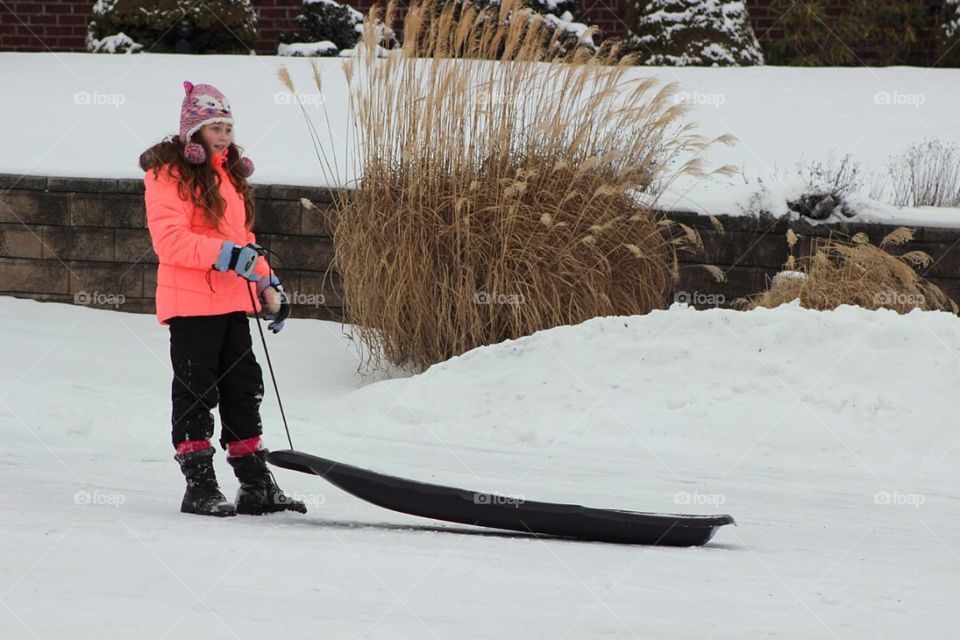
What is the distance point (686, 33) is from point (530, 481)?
9.83 meters

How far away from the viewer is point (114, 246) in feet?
30.6

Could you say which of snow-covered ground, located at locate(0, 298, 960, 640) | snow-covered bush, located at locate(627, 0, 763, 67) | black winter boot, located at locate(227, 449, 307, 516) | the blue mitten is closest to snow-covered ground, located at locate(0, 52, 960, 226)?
snow-covered bush, located at locate(627, 0, 763, 67)

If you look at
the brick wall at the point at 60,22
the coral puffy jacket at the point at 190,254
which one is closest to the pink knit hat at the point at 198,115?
the coral puffy jacket at the point at 190,254

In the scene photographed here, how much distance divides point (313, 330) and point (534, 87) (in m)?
2.28

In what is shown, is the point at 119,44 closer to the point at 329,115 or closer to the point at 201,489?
the point at 329,115

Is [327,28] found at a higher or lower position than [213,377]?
higher

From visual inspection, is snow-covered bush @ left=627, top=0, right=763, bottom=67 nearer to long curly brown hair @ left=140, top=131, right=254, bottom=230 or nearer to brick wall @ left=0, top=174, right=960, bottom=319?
brick wall @ left=0, top=174, right=960, bottom=319

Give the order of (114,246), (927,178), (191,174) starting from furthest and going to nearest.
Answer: (927,178)
(114,246)
(191,174)

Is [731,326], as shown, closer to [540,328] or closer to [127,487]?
[540,328]

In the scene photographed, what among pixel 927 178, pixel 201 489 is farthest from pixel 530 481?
pixel 927 178

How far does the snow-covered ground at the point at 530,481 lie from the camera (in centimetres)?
375

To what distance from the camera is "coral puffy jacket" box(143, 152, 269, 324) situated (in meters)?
4.71

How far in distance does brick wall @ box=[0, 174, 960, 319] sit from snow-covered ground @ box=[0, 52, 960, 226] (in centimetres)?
22

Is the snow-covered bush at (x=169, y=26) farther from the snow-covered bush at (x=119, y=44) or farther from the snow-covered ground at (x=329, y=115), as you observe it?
the snow-covered ground at (x=329, y=115)
